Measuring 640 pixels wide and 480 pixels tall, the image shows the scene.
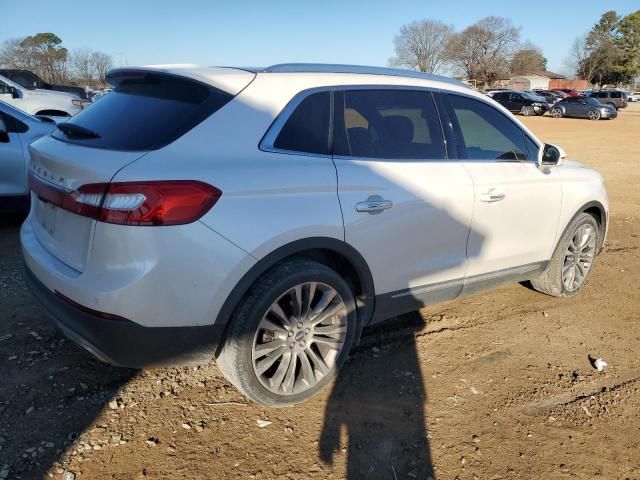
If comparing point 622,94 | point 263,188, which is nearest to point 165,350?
point 263,188

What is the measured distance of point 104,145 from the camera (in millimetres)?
2518

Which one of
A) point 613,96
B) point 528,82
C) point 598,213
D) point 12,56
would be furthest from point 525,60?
point 598,213

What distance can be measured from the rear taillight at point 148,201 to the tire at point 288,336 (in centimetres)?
52

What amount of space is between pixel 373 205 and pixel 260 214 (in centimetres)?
71

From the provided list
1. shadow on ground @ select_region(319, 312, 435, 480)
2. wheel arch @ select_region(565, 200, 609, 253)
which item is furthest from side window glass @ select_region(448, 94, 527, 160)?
shadow on ground @ select_region(319, 312, 435, 480)

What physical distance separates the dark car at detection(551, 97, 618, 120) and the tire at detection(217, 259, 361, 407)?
1456 inches

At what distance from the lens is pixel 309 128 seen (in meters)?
2.80

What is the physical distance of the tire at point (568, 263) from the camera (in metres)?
4.31

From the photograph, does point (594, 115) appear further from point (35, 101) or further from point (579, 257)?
point (579, 257)

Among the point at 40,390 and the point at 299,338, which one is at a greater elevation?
the point at 299,338

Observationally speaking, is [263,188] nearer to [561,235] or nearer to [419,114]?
[419,114]

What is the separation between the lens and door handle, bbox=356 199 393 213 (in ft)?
9.27

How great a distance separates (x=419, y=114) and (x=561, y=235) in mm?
1779

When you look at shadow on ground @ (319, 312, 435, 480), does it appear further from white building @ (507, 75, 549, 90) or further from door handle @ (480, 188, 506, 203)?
white building @ (507, 75, 549, 90)
